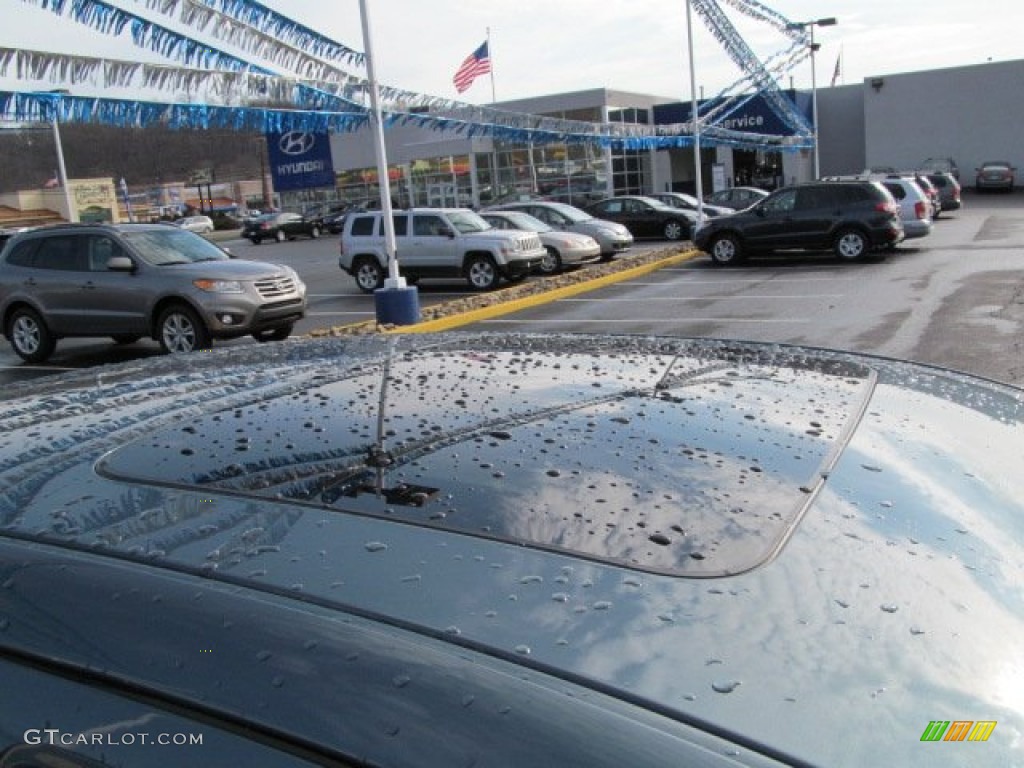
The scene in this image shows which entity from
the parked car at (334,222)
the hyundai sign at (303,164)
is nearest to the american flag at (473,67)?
the parked car at (334,222)

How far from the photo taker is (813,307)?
13.8 meters

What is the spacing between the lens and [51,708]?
1104 millimetres

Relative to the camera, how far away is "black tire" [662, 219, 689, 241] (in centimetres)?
2925

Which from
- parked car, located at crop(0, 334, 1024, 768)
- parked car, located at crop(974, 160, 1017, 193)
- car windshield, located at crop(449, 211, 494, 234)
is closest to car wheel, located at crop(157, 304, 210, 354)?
car windshield, located at crop(449, 211, 494, 234)

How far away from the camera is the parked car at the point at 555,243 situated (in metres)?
22.0

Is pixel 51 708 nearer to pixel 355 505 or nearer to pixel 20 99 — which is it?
pixel 355 505

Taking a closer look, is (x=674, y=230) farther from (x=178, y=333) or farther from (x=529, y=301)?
(x=178, y=333)

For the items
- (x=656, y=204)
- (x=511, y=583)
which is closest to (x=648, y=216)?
(x=656, y=204)

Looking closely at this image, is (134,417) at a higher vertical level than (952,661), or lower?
higher

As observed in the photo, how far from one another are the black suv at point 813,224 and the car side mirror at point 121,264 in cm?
1339

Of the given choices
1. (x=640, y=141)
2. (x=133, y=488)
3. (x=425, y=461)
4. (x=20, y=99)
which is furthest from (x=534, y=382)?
(x=640, y=141)

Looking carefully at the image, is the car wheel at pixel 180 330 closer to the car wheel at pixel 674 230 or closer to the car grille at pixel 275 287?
the car grille at pixel 275 287

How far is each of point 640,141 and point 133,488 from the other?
2726cm

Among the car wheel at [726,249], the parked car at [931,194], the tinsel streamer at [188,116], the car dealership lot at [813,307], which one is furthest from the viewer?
the parked car at [931,194]
